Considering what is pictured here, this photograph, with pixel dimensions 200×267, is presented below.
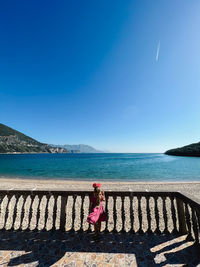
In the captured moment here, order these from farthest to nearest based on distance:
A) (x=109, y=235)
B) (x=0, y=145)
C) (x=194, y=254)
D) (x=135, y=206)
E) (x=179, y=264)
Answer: (x=0, y=145), (x=135, y=206), (x=109, y=235), (x=194, y=254), (x=179, y=264)

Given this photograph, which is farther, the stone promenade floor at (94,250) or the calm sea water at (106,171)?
the calm sea water at (106,171)

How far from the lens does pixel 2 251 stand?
123 inches

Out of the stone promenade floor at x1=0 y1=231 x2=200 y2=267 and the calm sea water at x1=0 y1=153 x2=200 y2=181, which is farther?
the calm sea water at x1=0 y1=153 x2=200 y2=181

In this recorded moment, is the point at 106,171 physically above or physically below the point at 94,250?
below

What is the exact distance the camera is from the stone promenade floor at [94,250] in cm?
282

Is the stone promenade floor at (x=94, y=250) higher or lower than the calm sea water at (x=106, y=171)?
higher

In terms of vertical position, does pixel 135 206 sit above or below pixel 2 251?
below

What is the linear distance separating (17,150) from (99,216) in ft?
732

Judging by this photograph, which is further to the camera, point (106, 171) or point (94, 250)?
point (106, 171)

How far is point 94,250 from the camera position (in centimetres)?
318

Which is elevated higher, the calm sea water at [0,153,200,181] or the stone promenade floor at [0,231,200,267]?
the stone promenade floor at [0,231,200,267]

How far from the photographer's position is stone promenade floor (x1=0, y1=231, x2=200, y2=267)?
9.24ft

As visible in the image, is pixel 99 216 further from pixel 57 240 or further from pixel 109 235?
pixel 57 240

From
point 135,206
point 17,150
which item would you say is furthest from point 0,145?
point 135,206
